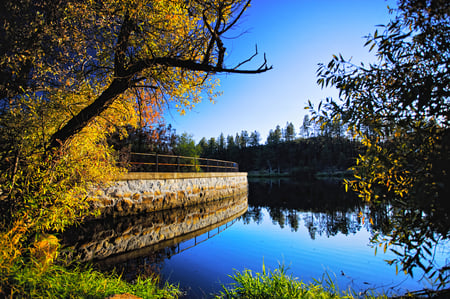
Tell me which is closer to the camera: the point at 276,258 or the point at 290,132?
the point at 276,258

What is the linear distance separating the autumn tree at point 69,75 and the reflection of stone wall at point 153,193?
4050 millimetres

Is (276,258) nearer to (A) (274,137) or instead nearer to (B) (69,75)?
(B) (69,75)

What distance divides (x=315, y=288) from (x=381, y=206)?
1.62 m

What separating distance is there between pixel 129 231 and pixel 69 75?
488cm

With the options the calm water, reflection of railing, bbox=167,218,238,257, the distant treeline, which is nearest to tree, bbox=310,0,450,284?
the calm water

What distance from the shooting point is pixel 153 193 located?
10148mm

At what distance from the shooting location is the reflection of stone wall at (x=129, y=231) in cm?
554

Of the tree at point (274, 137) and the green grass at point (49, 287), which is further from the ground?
the tree at point (274, 137)

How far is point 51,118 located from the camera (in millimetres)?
4562

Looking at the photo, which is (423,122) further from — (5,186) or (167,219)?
(167,219)

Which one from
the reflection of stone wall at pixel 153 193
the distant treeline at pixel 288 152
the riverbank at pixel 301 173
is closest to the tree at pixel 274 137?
the distant treeline at pixel 288 152

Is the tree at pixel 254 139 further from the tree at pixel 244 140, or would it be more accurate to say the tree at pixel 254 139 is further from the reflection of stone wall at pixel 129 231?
the reflection of stone wall at pixel 129 231

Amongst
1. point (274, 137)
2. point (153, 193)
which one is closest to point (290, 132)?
point (274, 137)

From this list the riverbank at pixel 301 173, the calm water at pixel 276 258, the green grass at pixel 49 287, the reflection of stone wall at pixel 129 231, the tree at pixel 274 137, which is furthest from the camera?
the tree at pixel 274 137
